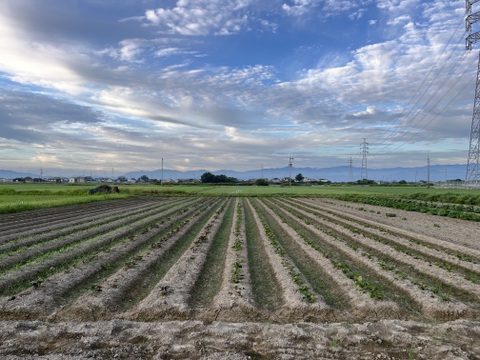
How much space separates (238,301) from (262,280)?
2.19 meters

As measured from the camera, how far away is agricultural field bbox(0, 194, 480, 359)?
18.2ft

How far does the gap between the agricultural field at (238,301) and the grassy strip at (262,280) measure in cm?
4

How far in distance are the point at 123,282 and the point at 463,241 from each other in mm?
14221

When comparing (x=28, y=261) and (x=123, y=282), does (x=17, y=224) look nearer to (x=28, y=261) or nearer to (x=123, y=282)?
(x=28, y=261)

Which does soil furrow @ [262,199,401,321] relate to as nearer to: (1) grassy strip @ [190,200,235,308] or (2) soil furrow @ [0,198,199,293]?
(1) grassy strip @ [190,200,235,308]

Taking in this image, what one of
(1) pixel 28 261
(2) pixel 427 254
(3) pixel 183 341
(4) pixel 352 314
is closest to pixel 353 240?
(2) pixel 427 254

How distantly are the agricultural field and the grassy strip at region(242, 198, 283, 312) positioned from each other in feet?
0.12

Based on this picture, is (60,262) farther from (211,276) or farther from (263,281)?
(263,281)

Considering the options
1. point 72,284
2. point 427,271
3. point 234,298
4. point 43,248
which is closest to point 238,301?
point 234,298

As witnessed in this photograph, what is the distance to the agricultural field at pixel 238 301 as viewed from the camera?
5.55 metres

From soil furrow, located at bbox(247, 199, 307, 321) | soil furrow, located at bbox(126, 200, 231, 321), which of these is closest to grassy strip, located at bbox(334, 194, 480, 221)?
soil furrow, located at bbox(247, 199, 307, 321)

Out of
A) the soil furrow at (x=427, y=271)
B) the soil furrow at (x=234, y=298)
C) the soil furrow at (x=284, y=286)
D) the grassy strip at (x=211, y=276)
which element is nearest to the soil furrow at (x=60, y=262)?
the grassy strip at (x=211, y=276)

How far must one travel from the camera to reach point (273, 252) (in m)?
12.3

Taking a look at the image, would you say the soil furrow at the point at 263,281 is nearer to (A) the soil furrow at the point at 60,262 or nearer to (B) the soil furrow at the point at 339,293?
(B) the soil furrow at the point at 339,293
